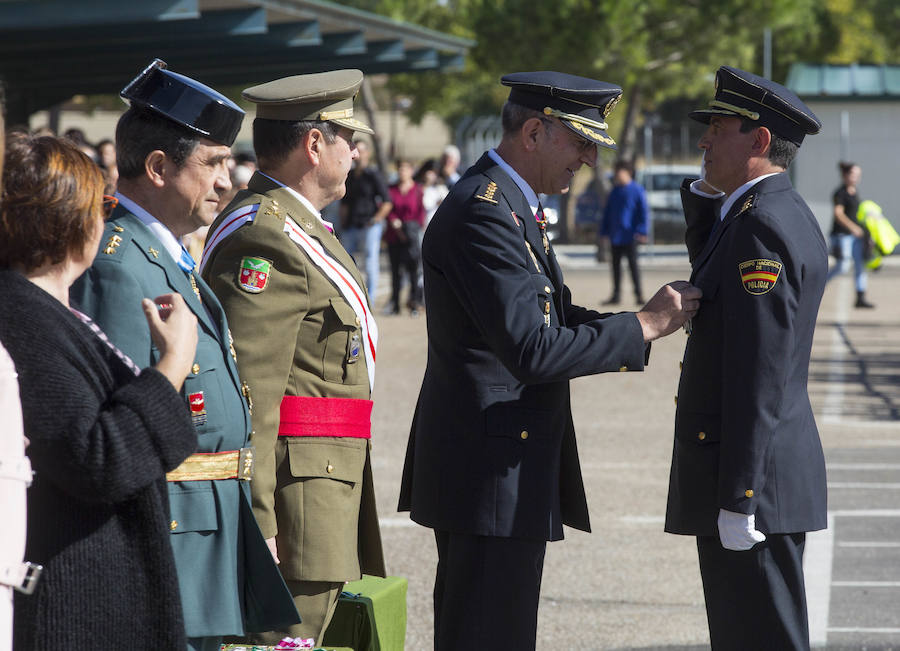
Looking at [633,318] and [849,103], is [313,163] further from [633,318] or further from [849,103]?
[849,103]

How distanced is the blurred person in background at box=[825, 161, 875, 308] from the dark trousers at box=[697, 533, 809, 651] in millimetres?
14128

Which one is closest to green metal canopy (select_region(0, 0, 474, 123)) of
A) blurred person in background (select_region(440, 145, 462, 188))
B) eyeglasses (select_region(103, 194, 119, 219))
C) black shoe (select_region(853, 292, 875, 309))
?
blurred person in background (select_region(440, 145, 462, 188))

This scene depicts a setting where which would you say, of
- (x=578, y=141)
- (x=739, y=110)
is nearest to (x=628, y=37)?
(x=739, y=110)

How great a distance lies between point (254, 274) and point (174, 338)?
2.75ft

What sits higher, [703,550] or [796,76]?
[796,76]

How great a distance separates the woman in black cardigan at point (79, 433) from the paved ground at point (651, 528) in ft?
8.67

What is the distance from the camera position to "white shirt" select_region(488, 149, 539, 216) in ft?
11.5

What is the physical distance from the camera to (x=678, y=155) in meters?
25.9

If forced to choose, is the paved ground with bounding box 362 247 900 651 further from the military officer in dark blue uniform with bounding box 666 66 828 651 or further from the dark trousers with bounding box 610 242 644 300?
the dark trousers with bounding box 610 242 644 300

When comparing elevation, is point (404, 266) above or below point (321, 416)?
below

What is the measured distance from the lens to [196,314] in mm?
3035

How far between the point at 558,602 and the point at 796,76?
24.9 metres

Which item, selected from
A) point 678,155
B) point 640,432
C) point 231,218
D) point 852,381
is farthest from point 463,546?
point 678,155

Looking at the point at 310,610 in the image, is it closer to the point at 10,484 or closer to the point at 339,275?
the point at 339,275
